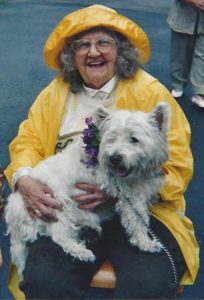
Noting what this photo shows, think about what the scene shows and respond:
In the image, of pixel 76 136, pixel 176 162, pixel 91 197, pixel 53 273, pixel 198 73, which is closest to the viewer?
pixel 53 273

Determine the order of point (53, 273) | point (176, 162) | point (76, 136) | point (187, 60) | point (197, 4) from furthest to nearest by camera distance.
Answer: point (187, 60), point (197, 4), point (76, 136), point (176, 162), point (53, 273)

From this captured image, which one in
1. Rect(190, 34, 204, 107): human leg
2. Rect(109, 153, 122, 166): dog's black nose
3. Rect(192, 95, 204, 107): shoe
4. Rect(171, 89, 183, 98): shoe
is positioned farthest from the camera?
Rect(171, 89, 183, 98): shoe

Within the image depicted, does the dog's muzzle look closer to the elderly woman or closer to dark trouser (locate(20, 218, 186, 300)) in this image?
the elderly woman

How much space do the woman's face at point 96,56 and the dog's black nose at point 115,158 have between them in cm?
56

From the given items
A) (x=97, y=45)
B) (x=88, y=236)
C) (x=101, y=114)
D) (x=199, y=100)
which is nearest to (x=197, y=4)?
(x=199, y=100)

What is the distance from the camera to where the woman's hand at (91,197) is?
2.35 m

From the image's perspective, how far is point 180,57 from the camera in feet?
17.2

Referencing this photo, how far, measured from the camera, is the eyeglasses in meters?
2.53

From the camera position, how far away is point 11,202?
2482 millimetres

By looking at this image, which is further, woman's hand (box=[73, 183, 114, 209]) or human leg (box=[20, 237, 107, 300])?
woman's hand (box=[73, 183, 114, 209])

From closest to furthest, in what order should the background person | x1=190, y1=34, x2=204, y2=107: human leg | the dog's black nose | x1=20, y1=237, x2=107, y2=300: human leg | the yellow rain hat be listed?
the dog's black nose → x1=20, y1=237, x2=107, y2=300: human leg → the yellow rain hat → the background person → x1=190, y1=34, x2=204, y2=107: human leg

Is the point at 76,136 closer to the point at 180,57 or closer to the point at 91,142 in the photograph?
the point at 91,142

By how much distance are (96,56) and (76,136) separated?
365 mm

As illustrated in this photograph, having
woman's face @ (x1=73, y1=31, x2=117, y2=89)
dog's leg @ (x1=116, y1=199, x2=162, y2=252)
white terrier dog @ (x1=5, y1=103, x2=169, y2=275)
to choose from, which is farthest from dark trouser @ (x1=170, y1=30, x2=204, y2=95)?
dog's leg @ (x1=116, y1=199, x2=162, y2=252)
